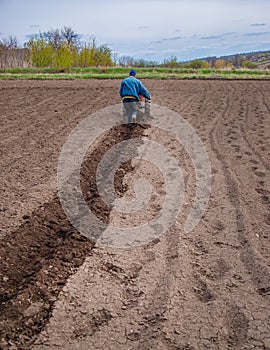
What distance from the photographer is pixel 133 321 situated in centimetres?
358

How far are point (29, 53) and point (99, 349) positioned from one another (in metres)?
43.7

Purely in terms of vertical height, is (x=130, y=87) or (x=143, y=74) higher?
(x=143, y=74)

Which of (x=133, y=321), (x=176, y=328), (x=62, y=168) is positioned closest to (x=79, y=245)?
(x=133, y=321)

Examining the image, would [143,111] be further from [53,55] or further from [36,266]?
[53,55]

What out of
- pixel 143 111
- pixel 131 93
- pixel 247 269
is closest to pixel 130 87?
pixel 131 93

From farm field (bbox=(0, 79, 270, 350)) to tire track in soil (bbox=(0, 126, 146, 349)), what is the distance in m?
0.01

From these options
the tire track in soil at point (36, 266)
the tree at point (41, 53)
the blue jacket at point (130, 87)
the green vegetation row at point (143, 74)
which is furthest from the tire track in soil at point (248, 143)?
the tree at point (41, 53)

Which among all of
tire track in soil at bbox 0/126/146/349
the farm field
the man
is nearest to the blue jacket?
the man

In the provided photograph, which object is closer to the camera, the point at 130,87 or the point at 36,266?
the point at 36,266

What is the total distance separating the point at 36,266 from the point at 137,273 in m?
1.17

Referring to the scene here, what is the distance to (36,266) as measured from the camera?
437cm

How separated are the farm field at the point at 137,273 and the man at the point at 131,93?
3.21 m

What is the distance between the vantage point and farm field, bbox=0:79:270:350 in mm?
3418

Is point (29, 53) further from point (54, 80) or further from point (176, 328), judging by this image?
point (176, 328)
